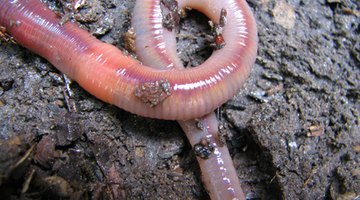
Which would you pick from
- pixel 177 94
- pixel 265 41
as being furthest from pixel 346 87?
pixel 177 94

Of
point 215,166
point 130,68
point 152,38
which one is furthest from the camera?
point 152,38

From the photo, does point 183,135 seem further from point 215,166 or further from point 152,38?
point 152,38

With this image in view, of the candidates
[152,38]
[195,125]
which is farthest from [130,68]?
[195,125]

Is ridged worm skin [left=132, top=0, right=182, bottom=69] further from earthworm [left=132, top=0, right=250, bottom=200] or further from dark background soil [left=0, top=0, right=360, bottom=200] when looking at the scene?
dark background soil [left=0, top=0, right=360, bottom=200]

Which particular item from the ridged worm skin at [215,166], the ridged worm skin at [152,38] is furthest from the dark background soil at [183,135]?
the ridged worm skin at [152,38]

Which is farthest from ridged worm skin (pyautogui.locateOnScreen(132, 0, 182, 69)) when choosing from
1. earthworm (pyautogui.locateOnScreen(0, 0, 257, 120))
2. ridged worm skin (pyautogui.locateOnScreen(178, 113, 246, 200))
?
ridged worm skin (pyautogui.locateOnScreen(178, 113, 246, 200))

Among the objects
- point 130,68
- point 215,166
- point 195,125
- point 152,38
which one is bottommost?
point 215,166
